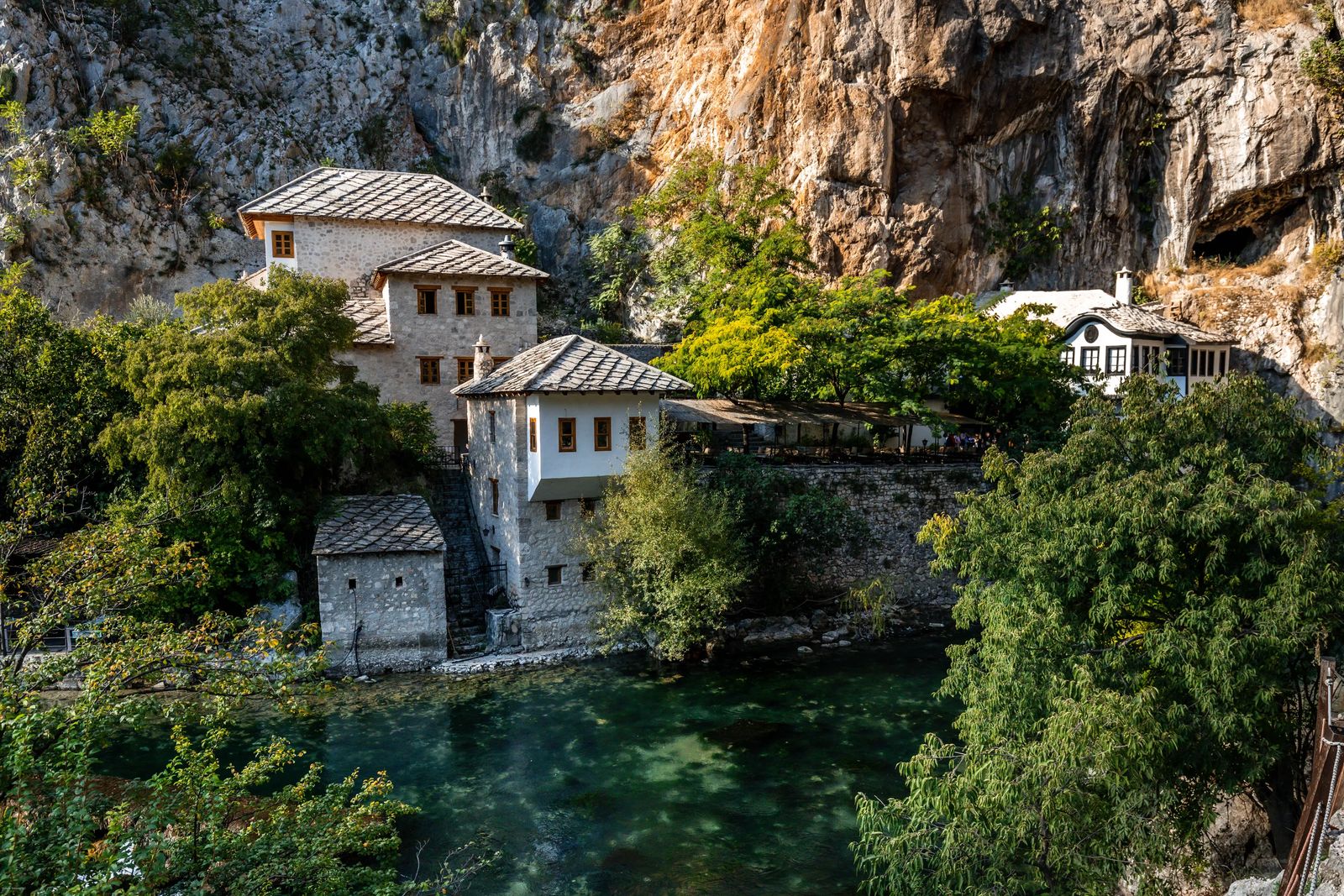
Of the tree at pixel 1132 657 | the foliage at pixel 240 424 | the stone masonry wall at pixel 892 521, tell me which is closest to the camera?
the tree at pixel 1132 657

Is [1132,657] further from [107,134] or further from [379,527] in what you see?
[107,134]

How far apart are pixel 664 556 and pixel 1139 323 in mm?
24119

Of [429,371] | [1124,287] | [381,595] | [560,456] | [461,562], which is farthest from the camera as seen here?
[1124,287]

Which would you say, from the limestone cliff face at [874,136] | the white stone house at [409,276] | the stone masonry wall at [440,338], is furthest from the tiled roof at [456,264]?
the limestone cliff face at [874,136]

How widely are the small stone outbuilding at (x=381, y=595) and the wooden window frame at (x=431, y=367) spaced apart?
26.2 feet

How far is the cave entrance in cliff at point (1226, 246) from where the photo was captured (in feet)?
126

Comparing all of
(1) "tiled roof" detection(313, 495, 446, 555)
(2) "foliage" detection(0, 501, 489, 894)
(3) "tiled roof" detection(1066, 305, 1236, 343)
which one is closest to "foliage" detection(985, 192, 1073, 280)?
(3) "tiled roof" detection(1066, 305, 1236, 343)

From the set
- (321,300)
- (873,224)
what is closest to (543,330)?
(873,224)

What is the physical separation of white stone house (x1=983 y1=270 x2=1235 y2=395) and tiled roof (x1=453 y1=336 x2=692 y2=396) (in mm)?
17808

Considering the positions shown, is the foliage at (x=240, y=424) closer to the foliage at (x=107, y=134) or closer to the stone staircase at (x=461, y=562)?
the stone staircase at (x=461, y=562)

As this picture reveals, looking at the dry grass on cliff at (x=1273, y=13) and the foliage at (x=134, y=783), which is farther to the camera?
the dry grass on cliff at (x=1273, y=13)

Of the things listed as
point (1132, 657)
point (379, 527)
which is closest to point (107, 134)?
point (379, 527)

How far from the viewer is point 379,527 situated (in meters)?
19.8

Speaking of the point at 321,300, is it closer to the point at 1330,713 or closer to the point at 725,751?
the point at 725,751
